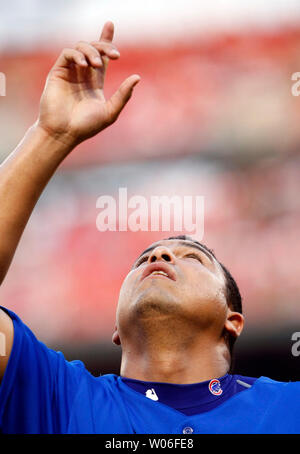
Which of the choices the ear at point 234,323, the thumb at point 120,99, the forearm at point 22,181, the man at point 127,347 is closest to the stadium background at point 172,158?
the ear at point 234,323

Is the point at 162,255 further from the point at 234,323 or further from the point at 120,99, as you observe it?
the point at 120,99

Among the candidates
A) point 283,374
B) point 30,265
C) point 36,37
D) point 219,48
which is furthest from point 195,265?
point 36,37

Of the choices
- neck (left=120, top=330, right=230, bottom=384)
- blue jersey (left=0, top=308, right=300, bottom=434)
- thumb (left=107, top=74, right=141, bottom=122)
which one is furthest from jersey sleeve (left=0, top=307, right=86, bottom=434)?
thumb (left=107, top=74, right=141, bottom=122)

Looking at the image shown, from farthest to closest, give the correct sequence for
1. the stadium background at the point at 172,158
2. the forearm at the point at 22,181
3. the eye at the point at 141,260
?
the stadium background at the point at 172,158 → the eye at the point at 141,260 → the forearm at the point at 22,181

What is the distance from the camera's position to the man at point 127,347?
1873 millimetres

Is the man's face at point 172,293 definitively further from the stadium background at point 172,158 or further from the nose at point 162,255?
the stadium background at point 172,158

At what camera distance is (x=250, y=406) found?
7.08ft

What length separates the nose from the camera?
253 cm

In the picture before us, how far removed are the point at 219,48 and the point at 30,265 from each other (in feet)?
8.85

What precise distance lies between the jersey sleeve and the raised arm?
47 millimetres

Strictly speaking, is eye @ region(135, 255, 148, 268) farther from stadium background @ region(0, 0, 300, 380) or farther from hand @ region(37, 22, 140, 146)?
stadium background @ region(0, 0, 300, 380)

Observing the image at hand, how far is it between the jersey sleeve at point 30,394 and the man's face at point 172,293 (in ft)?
1.29

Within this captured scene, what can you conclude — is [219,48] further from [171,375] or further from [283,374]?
[171,375]

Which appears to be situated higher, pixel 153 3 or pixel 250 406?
pixel 153 3
